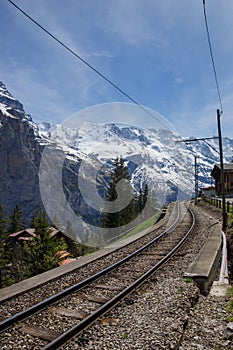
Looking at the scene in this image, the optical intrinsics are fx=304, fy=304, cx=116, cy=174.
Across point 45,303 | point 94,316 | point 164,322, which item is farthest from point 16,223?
point 164,322

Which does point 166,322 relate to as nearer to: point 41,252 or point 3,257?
point 41,252

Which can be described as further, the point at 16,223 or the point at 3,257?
the point at 16,223

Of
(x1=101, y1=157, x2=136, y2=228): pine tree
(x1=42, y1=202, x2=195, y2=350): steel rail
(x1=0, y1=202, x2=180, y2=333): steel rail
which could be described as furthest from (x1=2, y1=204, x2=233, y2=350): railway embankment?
(x1=101, y1=157, x2=136, y2=228): pine tree

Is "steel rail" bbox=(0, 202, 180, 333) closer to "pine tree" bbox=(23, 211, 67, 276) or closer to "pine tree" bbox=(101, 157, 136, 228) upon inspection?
"pine tree" bbox=(23, 211, 67, 276)

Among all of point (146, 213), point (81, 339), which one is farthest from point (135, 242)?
point (146, 213)

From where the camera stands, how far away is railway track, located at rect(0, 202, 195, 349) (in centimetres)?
496

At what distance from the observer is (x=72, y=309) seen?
6.18 metres

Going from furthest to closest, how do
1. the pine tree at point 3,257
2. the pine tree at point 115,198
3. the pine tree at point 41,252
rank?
the pine tree at point 3,257 < the pine tree at point 115,198 < the pine tree at point 41,252

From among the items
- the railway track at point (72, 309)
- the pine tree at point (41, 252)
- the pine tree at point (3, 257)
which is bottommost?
the pine tree at point (3, 257)

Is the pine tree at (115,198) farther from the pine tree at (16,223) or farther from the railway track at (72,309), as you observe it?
the pine tree at (16,223)

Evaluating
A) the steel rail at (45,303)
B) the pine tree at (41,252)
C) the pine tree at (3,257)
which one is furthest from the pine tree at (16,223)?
the steel rail at (45,303)

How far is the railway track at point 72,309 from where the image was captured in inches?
195

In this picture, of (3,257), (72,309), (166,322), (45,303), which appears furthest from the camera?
(3,257)

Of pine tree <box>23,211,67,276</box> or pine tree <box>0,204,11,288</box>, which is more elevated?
pine tree <box>23,211,67,276</box>
